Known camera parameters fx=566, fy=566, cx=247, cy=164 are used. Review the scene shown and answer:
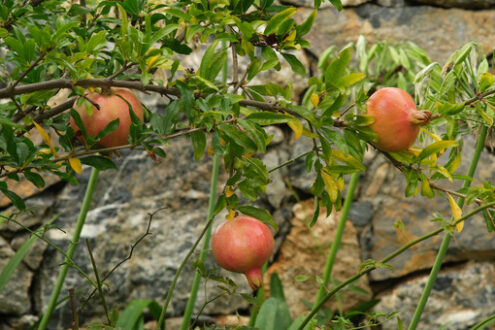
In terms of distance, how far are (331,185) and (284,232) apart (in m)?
1.05

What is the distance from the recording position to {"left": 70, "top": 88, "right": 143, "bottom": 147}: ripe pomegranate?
1.88 feet

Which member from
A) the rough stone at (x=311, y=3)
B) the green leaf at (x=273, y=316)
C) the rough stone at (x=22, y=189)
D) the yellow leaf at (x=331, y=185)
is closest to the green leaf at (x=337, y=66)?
the yellow leaf at (x=331, y=185)

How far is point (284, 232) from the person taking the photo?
65.7 inches

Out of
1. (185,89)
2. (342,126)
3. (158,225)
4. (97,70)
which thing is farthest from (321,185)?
(158,225)

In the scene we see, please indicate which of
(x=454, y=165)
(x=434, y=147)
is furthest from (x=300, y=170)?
(x=434, y=147)

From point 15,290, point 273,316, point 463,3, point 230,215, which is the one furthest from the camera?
point 463,3

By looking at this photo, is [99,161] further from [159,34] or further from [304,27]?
[304,27]

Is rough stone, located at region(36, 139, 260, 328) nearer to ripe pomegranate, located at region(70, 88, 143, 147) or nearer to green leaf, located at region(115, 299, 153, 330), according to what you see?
green leaf, located at region(115, 299, 153, 330)

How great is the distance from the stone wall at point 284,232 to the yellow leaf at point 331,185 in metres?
0.96

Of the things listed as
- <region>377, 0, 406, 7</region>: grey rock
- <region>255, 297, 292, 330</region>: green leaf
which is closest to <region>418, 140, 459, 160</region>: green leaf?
<region>255, 297, 292, 330</region>: green leaf

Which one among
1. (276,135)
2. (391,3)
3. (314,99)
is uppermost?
(314,99)

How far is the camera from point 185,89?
0.55 metres

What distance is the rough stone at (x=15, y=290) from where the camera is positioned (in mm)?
1486

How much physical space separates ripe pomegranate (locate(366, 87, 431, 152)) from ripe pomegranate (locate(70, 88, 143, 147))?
9.9 inches
